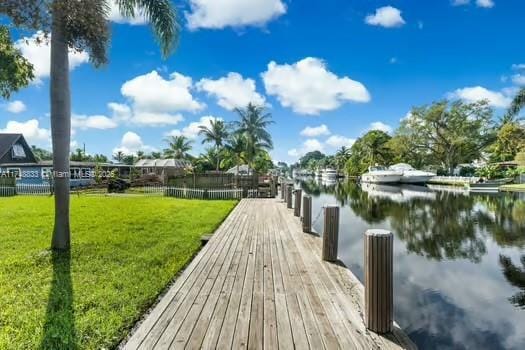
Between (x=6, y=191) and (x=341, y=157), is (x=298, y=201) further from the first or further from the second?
(x=341, y=157)

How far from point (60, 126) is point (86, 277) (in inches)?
124

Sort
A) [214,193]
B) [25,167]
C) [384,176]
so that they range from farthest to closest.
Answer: [384,176] → [25,167] → [214,193]

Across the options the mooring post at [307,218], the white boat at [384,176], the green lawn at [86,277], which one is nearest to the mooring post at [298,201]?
the mooring post at [307,218]

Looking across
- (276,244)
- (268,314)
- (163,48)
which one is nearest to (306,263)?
(276,244)

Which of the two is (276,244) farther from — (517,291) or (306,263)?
(517,291)

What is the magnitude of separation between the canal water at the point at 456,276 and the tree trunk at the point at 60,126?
6451 mm

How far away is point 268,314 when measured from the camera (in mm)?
3338

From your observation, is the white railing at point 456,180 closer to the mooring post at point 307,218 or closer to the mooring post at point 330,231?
the mooring post at point 307,218

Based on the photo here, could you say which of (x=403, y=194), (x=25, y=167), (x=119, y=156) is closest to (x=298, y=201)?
(x=403, y=194)

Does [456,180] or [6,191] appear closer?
[6,191]

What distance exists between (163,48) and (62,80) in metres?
2.79

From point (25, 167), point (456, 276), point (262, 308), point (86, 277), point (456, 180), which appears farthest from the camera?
point (456, 180)

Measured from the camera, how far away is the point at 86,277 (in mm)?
4828

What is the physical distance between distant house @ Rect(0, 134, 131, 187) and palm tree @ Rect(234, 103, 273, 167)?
673 inches
